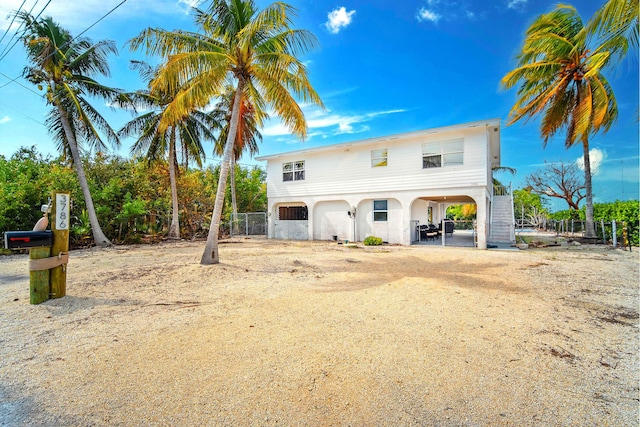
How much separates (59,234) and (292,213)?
14605 mm

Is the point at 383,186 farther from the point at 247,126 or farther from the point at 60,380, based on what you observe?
the point at 60,380

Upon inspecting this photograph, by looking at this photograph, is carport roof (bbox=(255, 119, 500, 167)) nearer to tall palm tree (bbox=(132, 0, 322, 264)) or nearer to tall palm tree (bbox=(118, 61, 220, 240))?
tall palm tree (bbox=(118, 61, 220, 240))

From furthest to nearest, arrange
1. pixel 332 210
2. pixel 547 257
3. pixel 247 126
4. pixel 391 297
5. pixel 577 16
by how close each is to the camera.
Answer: pixel 247 126
pixel 332 210
pixel 577 16
pixel 547 257
pixel 391 297

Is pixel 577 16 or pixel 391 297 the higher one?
pixel 577 16

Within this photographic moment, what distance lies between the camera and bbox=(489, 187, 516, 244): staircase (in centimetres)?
1564

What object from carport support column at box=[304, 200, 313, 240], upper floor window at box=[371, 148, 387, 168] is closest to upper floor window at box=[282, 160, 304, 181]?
carport support column at box=[304, 200, 313, 240]

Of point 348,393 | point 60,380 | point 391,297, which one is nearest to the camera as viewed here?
point 348,393

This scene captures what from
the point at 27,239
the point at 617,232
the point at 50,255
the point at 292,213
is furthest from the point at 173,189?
the point at 617,232

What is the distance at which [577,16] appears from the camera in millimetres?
13250

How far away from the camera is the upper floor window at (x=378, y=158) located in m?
15.4

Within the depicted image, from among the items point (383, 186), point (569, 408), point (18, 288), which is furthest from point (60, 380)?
point (383, 186)

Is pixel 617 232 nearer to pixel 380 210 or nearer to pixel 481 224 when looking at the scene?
pixel 481 224

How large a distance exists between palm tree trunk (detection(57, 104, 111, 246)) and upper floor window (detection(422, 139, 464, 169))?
16.2 m

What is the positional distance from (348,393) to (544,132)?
1854 cm
